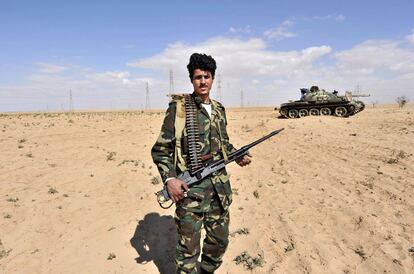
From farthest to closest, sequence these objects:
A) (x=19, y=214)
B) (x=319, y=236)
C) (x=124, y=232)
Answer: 1. (x=19, y=214)
2. (x=124, y=232)
3. (x=319, y=236)

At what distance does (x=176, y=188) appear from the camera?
338cm

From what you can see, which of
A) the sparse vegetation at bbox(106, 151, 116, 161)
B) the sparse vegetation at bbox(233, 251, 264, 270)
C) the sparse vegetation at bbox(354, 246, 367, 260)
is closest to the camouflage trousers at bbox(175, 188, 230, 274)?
the sparse vegetation at bbox(233, 251, 264, 270)

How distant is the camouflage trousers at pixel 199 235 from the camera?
3604 millimetres

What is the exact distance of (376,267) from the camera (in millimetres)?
4812

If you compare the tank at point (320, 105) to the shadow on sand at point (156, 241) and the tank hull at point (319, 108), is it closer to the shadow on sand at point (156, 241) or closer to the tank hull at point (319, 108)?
the tank hull at point (319, 108)

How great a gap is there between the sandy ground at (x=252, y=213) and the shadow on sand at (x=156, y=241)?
0.7 inches

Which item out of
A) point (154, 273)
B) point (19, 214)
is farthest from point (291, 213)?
point (19, 214)

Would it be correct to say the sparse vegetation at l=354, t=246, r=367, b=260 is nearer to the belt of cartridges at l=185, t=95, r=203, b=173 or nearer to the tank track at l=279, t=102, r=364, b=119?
the belt of cartridges at l=185, t=95, r=203, b=173

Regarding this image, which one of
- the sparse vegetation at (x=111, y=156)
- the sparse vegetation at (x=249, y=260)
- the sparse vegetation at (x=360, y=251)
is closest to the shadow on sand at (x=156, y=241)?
the sparse vegetation at (x=249, y=260)

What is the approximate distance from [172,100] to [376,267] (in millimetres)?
3698

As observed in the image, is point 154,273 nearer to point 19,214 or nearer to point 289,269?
point 289,269

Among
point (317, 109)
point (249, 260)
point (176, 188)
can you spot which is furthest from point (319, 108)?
point (176, 188)

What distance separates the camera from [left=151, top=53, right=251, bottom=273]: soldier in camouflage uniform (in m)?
3.56

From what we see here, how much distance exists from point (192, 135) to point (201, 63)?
0.77 metres
